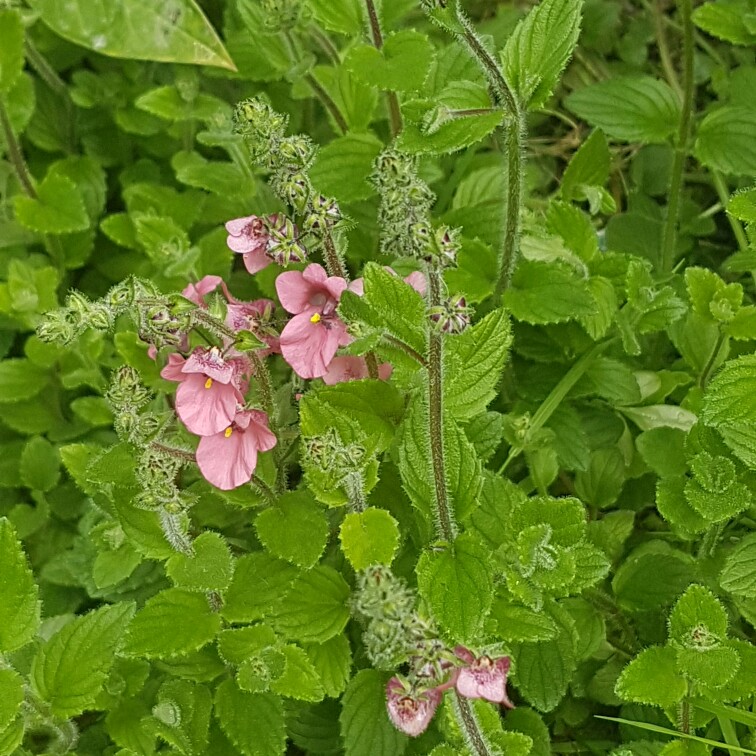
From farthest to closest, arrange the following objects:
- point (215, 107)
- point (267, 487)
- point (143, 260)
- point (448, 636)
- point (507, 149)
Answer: point (143, 260) < point (215, 107) < point (507, 149) < point (267, 487) < point (448, 636)

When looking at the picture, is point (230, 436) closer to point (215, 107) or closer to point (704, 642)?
point (704, 642)

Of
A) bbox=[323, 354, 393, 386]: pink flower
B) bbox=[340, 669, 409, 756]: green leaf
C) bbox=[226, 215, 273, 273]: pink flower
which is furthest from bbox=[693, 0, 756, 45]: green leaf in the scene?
bbox=[340, 669, 409, 756]: green leaf

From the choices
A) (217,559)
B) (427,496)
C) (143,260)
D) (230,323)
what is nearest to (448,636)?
(427,496)

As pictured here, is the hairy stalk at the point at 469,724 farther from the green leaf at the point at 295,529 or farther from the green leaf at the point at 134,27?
the green leaf at the point at 134,27

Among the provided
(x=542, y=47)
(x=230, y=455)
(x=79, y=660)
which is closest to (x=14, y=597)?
(x=79, y=660)

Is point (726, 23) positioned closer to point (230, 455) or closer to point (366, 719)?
point (230, 455)

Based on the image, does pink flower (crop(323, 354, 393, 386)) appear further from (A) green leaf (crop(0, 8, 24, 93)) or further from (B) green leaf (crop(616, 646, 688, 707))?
(A) green leaf (crop(0, 8, 24, 93))

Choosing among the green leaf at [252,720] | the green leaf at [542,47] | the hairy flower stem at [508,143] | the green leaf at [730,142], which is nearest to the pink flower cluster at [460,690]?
the green leaf at [252,720]
